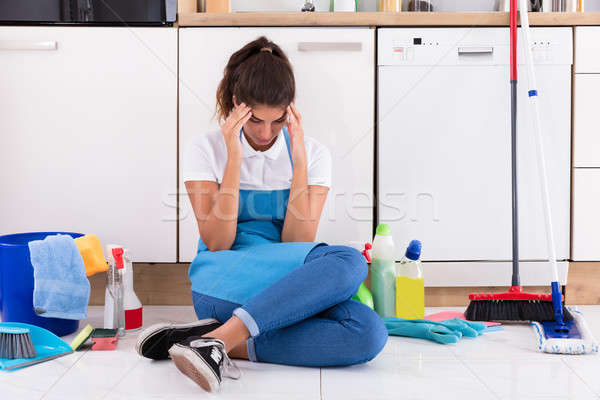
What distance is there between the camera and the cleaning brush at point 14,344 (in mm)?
1239

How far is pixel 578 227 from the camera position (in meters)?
1.82

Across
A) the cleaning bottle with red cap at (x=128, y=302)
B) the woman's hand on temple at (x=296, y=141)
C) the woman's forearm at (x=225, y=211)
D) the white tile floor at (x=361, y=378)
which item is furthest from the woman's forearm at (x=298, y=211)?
the cleaning bottle with red cap at (x=128, y=302)

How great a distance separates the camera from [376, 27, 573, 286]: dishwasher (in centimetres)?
179

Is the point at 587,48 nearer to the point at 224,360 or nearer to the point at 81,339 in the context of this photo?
the point at 224,360

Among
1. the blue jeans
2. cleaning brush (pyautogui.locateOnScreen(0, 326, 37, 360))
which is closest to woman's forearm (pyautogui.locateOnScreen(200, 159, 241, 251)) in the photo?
the blue jeans

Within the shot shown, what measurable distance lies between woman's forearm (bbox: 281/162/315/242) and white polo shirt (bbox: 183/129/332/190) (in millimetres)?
50

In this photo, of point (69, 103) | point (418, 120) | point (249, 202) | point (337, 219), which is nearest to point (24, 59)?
point (69, 103)

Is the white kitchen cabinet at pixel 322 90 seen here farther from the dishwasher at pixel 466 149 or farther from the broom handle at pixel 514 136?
the broom handle at pixel 514 136

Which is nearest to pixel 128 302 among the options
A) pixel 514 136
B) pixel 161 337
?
pixel 161 337

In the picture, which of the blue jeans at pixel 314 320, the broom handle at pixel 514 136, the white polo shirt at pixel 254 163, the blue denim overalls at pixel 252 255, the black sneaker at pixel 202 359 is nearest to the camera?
the black sneaker at pixel 202 359

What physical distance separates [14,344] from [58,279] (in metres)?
0.24

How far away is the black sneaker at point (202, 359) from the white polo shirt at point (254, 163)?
18.7 inches

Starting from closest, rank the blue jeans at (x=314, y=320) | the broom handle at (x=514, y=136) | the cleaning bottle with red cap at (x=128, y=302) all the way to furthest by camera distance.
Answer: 1. the blue jeans at (x=314, y=320)
2. the cleaning bottle with red cap at (x=128, y=302)
3. the broom handle at (x=514, y=136)

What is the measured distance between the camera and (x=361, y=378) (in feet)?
3.78
